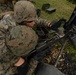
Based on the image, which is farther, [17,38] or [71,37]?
[71,37]

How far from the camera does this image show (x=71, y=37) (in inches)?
219

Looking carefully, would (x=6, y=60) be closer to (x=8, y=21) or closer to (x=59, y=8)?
(x=8, y=21)

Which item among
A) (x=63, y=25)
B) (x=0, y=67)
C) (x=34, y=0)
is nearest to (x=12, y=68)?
(x=0, y=67)

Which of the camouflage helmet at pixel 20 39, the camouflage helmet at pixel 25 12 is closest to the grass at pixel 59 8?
the camouflage helmet at pixel 25 12

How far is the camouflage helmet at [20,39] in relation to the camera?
3797 millimetres

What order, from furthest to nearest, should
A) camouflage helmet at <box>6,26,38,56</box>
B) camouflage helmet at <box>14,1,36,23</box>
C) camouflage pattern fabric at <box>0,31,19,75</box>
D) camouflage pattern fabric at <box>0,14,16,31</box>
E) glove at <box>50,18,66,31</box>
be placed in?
glove at <box>50,18,66,31</box> < camouflage pattern fabric at <box>0,14,16,31</box> < camouflage helmet at <box>14,1,36,23</box> < camouflage pattern fabric at <box>0,31,19,75</box> < camouflage helmet at <box>6,26,38,56</box>

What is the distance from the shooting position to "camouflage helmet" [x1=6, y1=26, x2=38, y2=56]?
380 cm

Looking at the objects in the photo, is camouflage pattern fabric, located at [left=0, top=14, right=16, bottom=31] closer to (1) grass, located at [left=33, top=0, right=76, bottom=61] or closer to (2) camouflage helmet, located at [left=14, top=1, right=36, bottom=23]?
(2) camouflage helmet, located at [left=14, top=1, right=36, bottom=23]

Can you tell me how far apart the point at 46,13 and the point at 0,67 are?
378 centimetres

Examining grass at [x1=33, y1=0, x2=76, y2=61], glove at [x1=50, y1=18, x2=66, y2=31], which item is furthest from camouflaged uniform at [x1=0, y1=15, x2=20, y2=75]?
grass at [x1=33, y1=0, x2=76, y2=61]

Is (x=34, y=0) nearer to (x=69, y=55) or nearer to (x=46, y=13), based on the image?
(x=46, y=13)

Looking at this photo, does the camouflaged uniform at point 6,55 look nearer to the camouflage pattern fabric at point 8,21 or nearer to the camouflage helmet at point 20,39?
the camouflage pattern fabric at point 8,21

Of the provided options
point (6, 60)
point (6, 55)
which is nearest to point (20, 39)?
point (6, 55)

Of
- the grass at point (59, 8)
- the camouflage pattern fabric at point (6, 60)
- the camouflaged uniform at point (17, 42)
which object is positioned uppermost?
the camouflaged uniform at point (17, 42)
